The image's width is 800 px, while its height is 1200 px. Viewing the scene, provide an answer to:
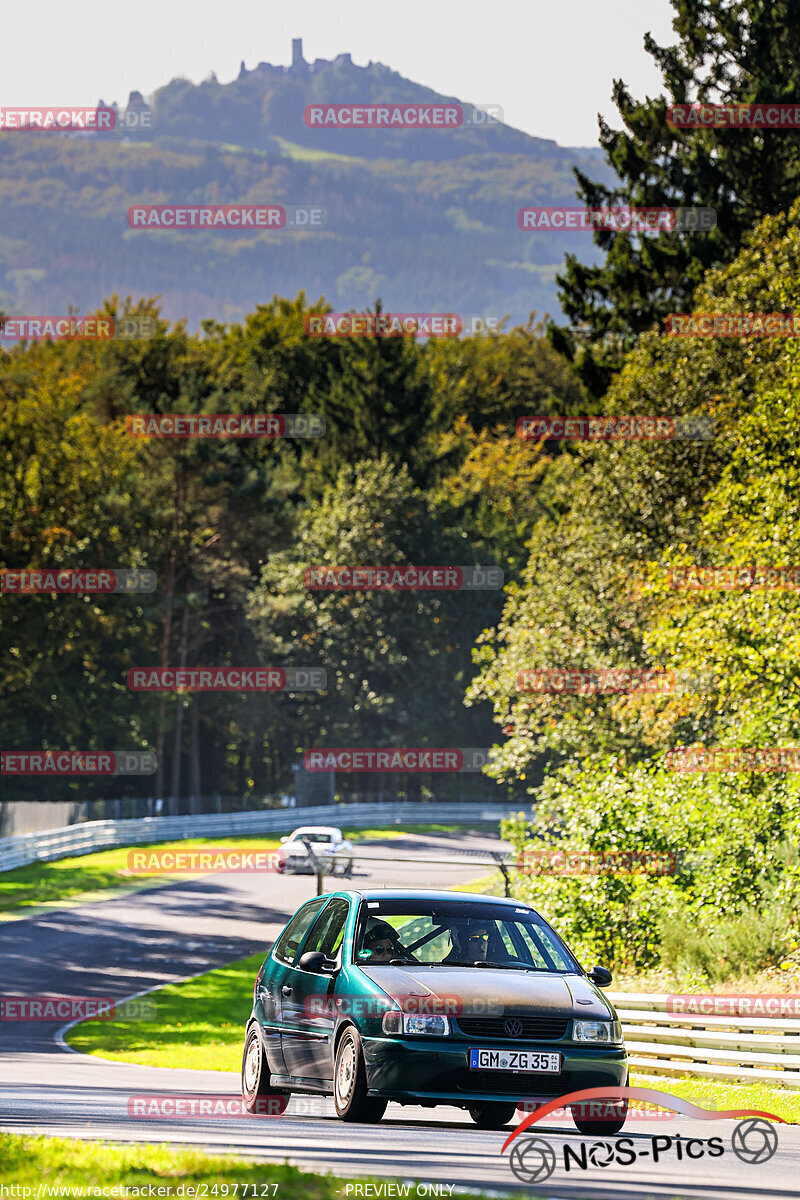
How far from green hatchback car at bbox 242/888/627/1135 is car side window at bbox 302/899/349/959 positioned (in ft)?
0.04

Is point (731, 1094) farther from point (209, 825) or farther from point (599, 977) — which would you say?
point (209, 825)

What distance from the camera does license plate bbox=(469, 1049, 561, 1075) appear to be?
8.61 metres

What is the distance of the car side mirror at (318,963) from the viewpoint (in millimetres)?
9711

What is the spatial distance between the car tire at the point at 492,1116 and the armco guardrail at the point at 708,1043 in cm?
459

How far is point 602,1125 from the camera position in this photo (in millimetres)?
9023

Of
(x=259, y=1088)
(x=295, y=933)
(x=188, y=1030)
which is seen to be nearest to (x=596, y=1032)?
(x=295, y=933)

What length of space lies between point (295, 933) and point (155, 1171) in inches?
166

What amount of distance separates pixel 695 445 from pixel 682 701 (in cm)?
644

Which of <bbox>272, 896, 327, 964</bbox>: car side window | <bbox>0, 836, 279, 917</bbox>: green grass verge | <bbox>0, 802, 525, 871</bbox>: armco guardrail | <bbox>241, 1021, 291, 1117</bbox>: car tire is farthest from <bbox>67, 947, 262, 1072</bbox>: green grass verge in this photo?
<bbox>0, 802, 525, 871</bbox>: armco guardrail

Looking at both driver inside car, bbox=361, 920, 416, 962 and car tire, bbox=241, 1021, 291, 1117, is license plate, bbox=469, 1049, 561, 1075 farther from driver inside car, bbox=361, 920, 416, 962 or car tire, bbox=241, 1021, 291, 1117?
car tire, bbox=241, 1021, 291, 1117

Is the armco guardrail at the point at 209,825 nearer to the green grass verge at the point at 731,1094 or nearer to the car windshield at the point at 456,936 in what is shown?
the green grass verge at the point at 731,1094

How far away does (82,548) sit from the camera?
205 ft

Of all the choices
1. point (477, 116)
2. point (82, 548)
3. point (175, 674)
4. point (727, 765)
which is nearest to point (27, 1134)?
point (727, 765)

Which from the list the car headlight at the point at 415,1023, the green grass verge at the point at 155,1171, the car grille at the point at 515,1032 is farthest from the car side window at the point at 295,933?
the green grass verge at the point at 155,1171
